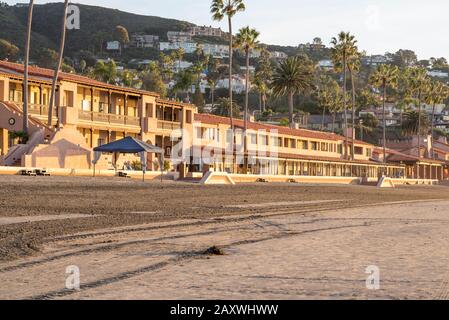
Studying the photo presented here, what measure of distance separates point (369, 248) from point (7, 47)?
6999 inches

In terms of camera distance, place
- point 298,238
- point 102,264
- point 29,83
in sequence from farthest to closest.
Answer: point 29,83, point 298,238, point 102,264

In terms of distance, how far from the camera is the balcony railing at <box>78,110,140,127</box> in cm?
5181

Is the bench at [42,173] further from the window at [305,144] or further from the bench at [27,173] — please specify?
the window at [305,144]

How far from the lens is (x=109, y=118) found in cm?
5412

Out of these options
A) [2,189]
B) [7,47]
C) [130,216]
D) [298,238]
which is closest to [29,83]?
[2,189]

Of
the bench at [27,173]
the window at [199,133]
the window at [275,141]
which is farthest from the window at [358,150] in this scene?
the bench at [27,173]

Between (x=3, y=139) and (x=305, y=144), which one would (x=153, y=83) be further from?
(x=3, y=139)

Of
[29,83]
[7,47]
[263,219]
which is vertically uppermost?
[7,47]

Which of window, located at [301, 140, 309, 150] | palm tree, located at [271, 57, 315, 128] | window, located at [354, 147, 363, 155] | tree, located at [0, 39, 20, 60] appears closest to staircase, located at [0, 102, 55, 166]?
window, located at [301, 140, 309, 150]

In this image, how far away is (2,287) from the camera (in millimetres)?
9148

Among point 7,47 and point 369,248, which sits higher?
point 7,47

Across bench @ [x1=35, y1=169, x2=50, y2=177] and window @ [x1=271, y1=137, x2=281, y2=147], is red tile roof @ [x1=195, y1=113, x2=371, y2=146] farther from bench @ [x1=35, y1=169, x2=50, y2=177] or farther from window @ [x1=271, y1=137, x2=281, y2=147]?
bench @ [x1=35, y1=169, x2=50, y2=177]

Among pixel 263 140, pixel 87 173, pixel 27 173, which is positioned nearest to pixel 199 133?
pixel 263 140
